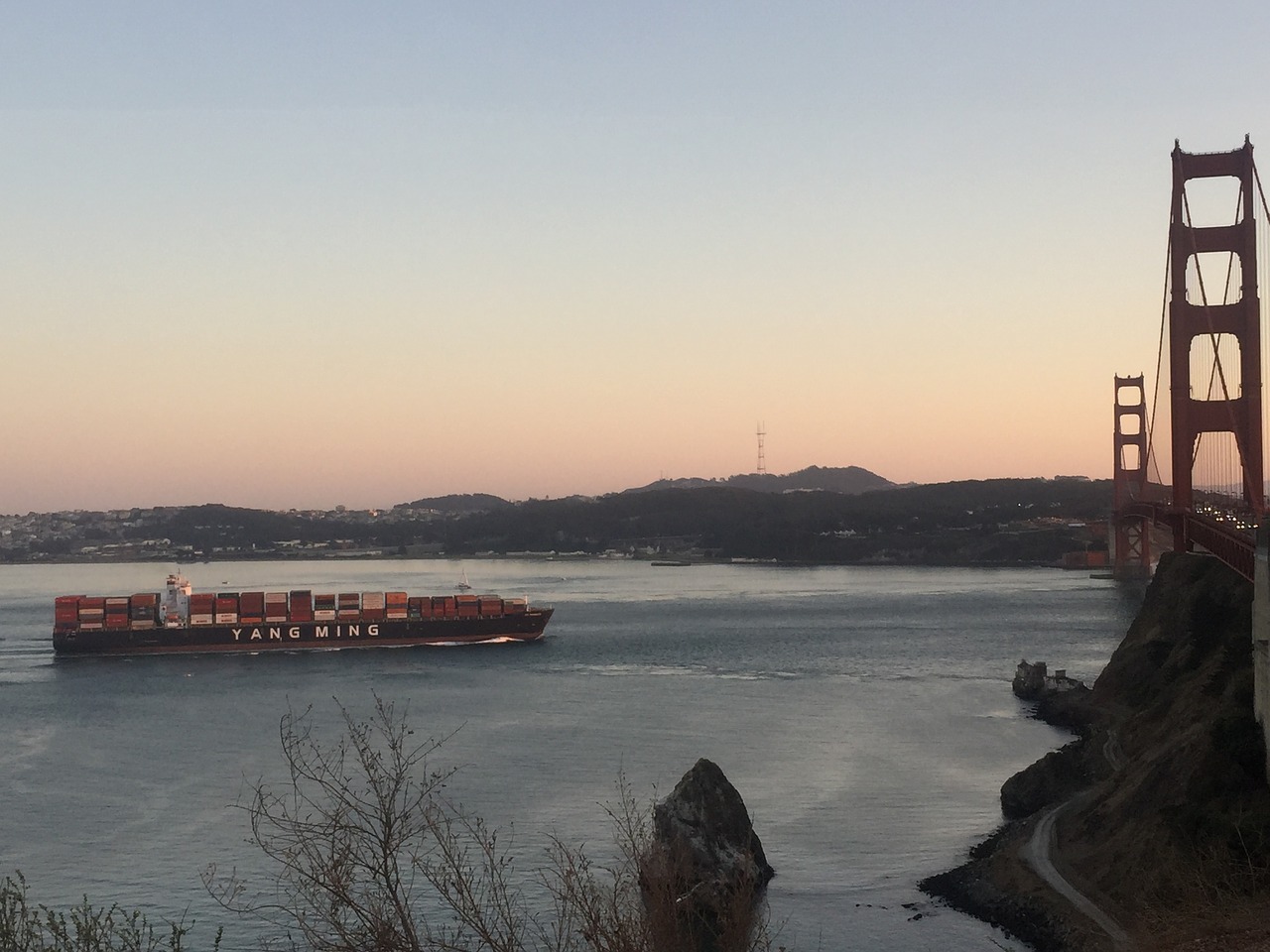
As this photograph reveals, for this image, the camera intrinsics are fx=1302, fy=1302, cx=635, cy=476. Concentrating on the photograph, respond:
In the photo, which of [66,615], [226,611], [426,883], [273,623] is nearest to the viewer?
[426,883]

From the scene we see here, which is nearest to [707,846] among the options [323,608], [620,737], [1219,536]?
[1219,536]

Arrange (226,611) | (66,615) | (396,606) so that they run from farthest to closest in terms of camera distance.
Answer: (396,606)
(226,611)
(66,615)

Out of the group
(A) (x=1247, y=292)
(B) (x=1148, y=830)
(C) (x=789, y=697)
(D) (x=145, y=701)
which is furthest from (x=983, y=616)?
(B) (x=1148, y=830)

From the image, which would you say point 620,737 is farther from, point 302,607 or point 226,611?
point 226,611

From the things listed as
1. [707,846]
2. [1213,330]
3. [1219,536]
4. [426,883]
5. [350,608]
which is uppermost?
[1213,330]

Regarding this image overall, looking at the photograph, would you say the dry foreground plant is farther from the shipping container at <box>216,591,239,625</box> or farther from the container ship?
the shipping container at <box>216,591,239,625</box>

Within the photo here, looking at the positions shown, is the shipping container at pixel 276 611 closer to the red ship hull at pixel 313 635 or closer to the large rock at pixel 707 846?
the red ship hull at pixel 313 635

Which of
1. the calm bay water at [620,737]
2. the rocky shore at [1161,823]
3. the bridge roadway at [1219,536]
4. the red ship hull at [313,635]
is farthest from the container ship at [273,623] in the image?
the rocky shore at [1161,823]

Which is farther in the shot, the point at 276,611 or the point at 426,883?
the point at 276,611
